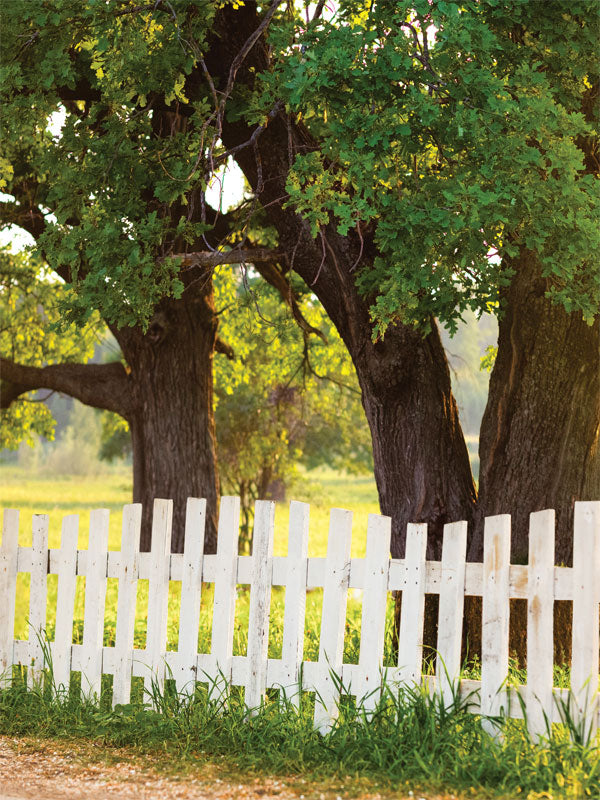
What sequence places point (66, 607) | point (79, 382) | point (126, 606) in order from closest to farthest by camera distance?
point (126, 606), point (66, 607), point (79, 382)

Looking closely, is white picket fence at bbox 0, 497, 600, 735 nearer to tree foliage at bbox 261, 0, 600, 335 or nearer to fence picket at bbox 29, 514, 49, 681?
fence picket at bbox 29, 514, 49, 681

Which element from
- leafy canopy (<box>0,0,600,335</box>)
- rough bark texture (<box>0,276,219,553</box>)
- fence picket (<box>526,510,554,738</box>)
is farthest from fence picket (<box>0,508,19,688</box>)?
rough bark texture (<box>0,276,219,553</box>)

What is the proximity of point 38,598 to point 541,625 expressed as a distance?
3693 millimetres

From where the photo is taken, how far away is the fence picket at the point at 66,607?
6.26 metres

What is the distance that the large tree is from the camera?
5227 millimetres

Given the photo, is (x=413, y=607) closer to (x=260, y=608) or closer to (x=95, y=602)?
(x=260, y=608)

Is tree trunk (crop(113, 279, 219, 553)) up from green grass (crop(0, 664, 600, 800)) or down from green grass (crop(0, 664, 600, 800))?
up

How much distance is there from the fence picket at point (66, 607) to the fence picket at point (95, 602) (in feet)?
0.48

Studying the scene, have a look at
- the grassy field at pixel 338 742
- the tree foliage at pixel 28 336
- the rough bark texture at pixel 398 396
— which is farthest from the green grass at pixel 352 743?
the tree foliage at pixel 28 336

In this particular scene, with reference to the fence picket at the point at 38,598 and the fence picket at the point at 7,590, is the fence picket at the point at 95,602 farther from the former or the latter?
the fence picket at the point at 7,590

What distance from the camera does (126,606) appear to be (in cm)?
598

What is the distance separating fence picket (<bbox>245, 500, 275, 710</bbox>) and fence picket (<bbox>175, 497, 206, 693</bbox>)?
16.0 inches

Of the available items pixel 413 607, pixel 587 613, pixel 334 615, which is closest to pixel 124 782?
pixel 334 615

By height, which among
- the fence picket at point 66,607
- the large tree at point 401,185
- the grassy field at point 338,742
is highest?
the large tree at point 401,185
